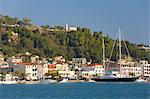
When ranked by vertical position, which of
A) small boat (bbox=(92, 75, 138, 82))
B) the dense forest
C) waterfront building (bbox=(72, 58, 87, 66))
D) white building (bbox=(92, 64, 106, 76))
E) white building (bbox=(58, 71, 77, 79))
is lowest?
small boat (bbox=(92, 75, 138, 82))

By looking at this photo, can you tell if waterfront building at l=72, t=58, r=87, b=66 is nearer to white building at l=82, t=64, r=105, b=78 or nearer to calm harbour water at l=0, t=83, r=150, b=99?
white building at l=82, t=64, r=105, b=78

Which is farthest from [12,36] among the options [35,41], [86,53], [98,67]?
[98,67]

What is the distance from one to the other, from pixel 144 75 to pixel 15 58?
57.2 feet

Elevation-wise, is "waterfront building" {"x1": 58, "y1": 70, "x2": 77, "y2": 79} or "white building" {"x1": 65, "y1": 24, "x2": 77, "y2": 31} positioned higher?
"white building" {"x1": 65, "y1": 24, "x2": 77, "y2": 31}

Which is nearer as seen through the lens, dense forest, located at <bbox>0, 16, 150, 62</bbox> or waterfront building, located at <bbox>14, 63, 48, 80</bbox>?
waterfront building, located at <bbox>14, 63, 48, 80</bbox>

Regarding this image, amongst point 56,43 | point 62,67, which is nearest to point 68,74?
point 62,67

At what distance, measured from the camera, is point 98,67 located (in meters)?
87.3

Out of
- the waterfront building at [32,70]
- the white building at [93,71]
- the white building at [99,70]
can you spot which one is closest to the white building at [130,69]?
the white building at [99,70]

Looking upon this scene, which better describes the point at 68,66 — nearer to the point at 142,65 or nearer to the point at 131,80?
the point at 142,65

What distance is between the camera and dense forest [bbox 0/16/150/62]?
101069 millimetres

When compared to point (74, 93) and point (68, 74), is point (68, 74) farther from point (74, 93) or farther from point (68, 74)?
point (74, 93)

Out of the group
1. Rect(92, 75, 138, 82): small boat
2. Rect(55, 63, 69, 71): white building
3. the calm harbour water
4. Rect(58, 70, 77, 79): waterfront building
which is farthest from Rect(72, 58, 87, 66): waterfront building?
the calm harbour water

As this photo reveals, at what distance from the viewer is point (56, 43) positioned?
344 ft

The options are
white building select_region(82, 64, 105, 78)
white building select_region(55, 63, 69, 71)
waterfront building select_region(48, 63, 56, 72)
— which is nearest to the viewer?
white building select_region(82, 64, 105, 78)
